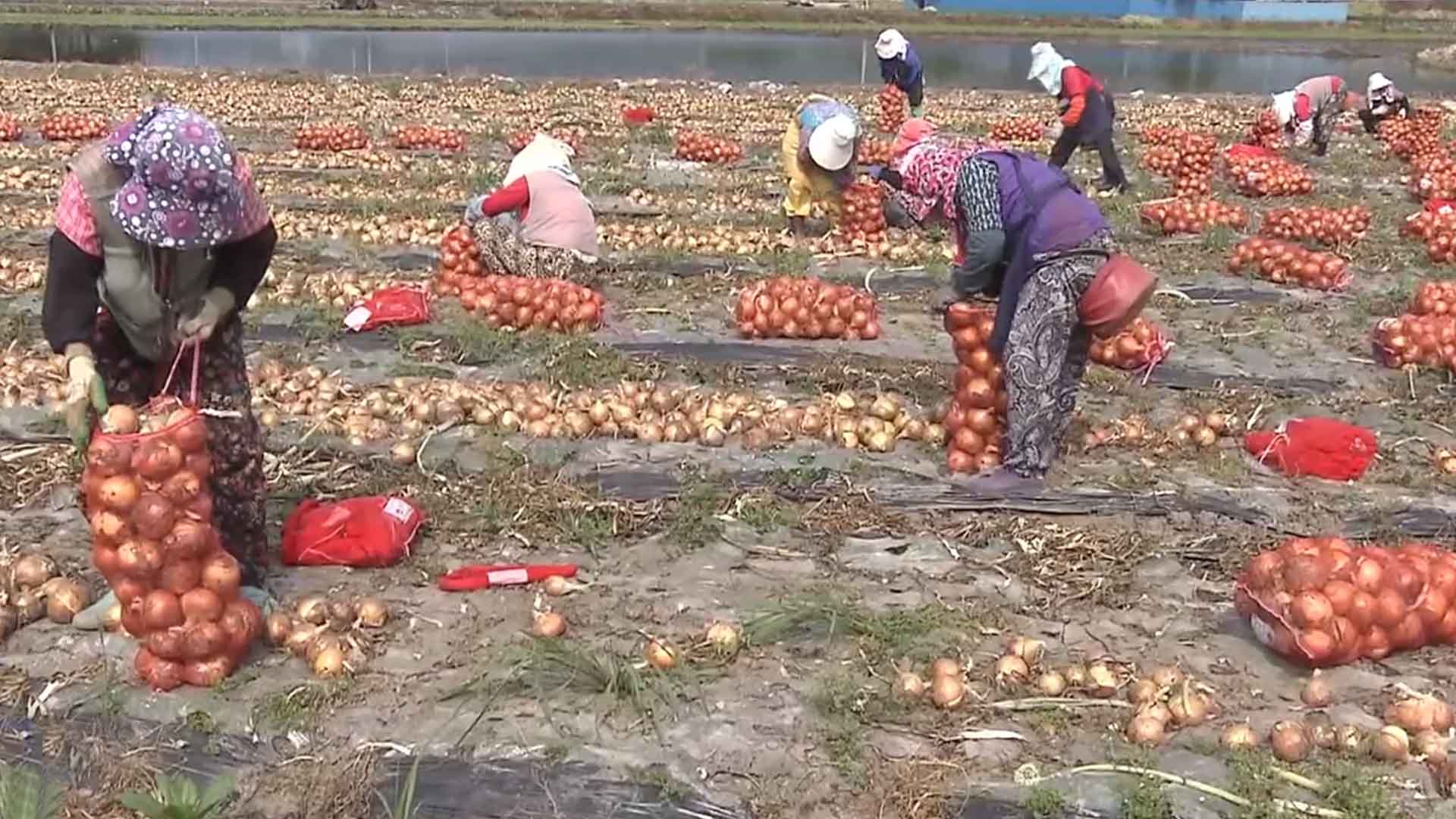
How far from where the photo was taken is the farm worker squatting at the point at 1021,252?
4727 mm

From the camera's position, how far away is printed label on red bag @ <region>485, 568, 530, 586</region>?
4312 mm

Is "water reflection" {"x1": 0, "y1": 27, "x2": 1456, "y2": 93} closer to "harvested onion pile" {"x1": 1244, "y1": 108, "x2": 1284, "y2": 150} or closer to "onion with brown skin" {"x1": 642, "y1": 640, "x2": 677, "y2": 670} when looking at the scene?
"harvested onion pile" {"x1": 1244, "y1": 108, "x2": 1284, "y2": 150}

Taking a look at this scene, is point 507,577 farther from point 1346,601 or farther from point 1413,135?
point 1413,135

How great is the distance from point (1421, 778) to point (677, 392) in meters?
3.53

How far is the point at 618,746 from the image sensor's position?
11.2ft

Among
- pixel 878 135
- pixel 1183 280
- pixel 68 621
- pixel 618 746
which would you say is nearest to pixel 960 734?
pixel 618 746

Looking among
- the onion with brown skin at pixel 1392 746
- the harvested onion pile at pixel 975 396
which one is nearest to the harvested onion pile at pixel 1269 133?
the harvested onion pile at pixel 975 396

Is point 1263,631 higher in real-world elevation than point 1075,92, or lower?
lower

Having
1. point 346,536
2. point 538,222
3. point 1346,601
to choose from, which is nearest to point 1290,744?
point 1346,601

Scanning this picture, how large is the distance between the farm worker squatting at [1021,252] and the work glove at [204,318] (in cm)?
257

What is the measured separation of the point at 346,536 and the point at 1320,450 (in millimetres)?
3962

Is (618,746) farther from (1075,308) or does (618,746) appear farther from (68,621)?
(1075,308)

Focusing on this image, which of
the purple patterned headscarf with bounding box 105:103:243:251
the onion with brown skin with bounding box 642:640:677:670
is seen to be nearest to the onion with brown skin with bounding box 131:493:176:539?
the purple patterned headscarf with bounding box 105:103:243:251

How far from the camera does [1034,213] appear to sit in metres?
4.73
